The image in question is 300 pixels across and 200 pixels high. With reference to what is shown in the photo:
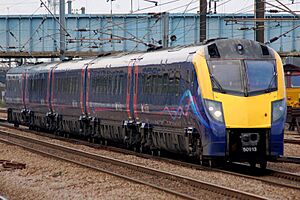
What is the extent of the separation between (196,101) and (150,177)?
6.83ft

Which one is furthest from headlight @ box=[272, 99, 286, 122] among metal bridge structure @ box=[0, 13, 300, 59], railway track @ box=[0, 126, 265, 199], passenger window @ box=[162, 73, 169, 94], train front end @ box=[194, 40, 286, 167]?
metal bridge structure @ box=[0, 13, 300, 59]

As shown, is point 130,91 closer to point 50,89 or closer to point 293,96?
point 50,89

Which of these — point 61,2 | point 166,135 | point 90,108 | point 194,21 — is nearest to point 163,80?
point 166,135

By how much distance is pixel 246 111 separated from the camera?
55.0ft

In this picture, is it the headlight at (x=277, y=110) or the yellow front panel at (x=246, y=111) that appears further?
the headlight at (x=277, y=110)

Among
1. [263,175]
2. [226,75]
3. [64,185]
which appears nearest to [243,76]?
[226,75]

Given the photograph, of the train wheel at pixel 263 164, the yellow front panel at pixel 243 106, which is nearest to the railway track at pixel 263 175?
the train wheel at pixel 263 164

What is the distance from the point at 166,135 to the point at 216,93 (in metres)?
3.34

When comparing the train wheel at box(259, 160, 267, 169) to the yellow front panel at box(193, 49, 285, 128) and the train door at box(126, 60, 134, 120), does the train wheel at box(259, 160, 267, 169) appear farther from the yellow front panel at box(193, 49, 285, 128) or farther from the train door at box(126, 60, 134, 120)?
the train door at box(126, 60, 134, 120)

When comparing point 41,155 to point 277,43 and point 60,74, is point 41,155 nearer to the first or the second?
point 60,74

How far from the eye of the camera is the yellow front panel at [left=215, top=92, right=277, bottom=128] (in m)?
16.7

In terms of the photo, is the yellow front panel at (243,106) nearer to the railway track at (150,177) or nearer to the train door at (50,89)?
the railway track at (150,177)

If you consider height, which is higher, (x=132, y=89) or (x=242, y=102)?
(x=132, y=89)

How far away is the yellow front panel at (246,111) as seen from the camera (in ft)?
54.9
